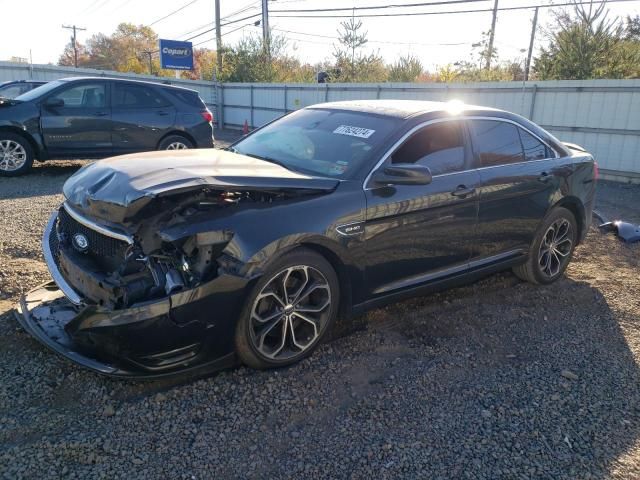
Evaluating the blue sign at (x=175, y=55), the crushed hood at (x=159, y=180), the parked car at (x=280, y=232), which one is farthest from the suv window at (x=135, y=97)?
the blue sign at (x=175, y=55)

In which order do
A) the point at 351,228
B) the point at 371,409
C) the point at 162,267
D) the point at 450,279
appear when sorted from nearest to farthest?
the point at 162,267 < the point at 371,409 < the point at 351,228 < the point at 450,279

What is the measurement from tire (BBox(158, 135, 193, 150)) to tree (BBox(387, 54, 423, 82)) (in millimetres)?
14773

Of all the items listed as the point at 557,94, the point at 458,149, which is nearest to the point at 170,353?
the point at 458,149

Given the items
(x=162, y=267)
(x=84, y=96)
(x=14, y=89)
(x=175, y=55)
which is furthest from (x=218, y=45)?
(x=162, y=267)

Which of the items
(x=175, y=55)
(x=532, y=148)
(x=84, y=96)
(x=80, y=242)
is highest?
(x=175, y=55)

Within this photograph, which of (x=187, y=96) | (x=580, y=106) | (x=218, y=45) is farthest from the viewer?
(x=218, y=45)

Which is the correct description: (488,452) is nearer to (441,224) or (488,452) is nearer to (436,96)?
(441,224)

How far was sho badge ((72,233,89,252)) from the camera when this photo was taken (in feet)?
11.2

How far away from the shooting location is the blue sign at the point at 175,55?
90.5ft

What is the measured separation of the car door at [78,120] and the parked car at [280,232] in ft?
19.3

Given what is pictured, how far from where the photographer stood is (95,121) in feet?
31.2

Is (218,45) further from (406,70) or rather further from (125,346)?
(125,346)

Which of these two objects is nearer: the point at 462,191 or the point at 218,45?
the point at 462,191

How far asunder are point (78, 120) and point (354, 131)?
7.00 m
